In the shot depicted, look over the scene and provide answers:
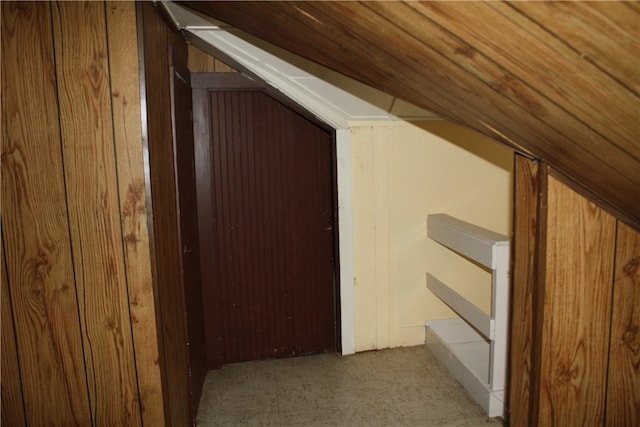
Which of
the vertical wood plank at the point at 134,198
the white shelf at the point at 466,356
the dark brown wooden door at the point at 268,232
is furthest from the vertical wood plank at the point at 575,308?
the dark brown wooden door at the point at 268,232

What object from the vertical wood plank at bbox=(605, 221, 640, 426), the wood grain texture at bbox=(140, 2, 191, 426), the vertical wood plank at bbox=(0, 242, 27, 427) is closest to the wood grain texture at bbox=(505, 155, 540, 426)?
the vertical wood plank at bbox=(605, 221, 640, 426)

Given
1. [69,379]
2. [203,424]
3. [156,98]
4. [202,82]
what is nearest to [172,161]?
[156,98]

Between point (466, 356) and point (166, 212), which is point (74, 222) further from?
point (466, 356)

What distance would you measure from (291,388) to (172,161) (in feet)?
5.31

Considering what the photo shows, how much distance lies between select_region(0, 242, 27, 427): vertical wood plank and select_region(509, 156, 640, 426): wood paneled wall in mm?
1835

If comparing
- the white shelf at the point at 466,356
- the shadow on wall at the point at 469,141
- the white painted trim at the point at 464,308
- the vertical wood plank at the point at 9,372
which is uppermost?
the shadow on wall at the point at 469,141

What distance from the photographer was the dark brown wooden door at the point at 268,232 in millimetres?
2875

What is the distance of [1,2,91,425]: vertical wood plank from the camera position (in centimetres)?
139

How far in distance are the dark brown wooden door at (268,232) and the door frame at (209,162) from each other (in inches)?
1.4

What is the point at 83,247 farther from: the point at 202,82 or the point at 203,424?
the point at 202,82

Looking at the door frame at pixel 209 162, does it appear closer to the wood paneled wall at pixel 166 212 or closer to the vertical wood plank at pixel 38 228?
the wood paneled wall at pixel 166 212

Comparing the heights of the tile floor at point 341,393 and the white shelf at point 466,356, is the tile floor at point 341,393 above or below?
below

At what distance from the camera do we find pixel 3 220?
1.42 meters

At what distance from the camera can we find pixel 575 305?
1.41 meters
